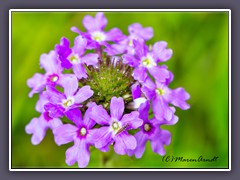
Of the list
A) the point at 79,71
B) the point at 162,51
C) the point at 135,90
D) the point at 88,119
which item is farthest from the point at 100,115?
the point at 162,51

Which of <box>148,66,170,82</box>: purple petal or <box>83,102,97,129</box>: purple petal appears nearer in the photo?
<box>83,102,97,129</box>: purple petal

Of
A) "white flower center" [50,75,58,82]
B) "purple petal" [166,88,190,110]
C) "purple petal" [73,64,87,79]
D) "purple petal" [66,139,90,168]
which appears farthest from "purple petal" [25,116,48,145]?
"purple petal" [166,88,190,110]

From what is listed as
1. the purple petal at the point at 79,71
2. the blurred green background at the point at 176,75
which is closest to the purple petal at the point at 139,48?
the purple petal at the point at 79,71

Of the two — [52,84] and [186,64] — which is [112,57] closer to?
[52,84]

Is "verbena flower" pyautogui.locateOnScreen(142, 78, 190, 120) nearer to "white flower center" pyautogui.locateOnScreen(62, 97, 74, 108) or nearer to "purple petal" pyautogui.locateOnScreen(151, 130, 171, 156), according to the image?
"purple petal" pyautogui.locateOnScreen(151, 130, 171, 156)

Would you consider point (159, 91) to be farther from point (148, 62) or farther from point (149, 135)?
point (149, 135)

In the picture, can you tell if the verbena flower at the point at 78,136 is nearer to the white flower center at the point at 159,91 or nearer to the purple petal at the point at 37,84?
the purple petal at the point at 37,84
